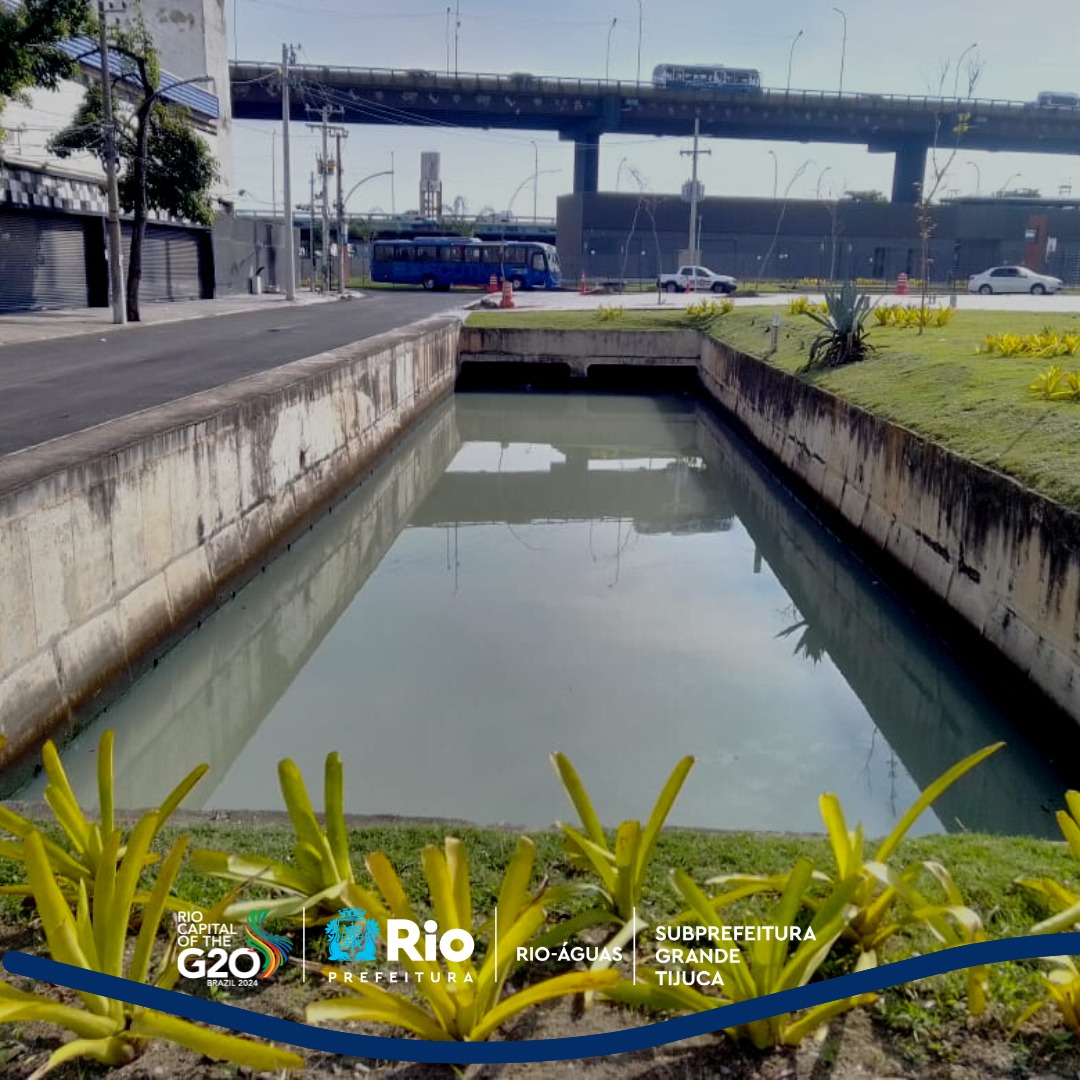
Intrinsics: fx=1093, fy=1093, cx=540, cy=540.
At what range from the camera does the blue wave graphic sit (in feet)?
8.16

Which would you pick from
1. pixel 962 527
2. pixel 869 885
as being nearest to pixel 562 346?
pixel 962 527

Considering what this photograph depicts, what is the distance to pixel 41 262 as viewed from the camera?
2653cm

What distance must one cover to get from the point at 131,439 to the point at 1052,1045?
24.2 ft

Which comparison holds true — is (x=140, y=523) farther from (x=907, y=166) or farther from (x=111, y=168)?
(x=907, y=166)

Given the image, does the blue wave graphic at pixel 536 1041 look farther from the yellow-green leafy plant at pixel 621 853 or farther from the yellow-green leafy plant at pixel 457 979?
the yellow-green leafy plant at pixel 621 853

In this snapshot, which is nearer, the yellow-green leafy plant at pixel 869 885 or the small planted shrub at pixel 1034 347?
the yellow-green leafy plant at pixel 869 885

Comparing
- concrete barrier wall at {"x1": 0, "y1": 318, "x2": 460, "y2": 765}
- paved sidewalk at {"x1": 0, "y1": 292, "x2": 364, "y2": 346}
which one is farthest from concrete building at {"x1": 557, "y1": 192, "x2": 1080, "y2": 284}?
concrete barrier wall at {"x1": 0, "y1": 318, "x2": 460, "y2": 765}

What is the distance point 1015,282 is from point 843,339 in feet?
104

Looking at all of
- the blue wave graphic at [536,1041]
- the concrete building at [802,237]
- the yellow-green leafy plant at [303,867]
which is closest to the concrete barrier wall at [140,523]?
the yellow-green leafy plant at [303,867]

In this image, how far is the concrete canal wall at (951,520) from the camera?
7.13 meters

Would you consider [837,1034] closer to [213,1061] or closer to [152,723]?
[213,1061]

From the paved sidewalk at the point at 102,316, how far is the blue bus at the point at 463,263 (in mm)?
12937

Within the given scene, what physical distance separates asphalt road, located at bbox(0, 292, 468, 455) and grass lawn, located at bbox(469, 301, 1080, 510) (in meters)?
7.75

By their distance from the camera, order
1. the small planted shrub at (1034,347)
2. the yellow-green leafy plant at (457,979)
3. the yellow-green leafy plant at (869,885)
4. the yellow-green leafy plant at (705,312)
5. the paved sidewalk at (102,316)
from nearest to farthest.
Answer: the yellow-green leafy plant at (457,979)
the yellow-green leafy plant at (869,885)
the small planted shrub at (1034,347)
the paved sidewalk at (102,316)
the yellow-green leafy plant at (705,312)
